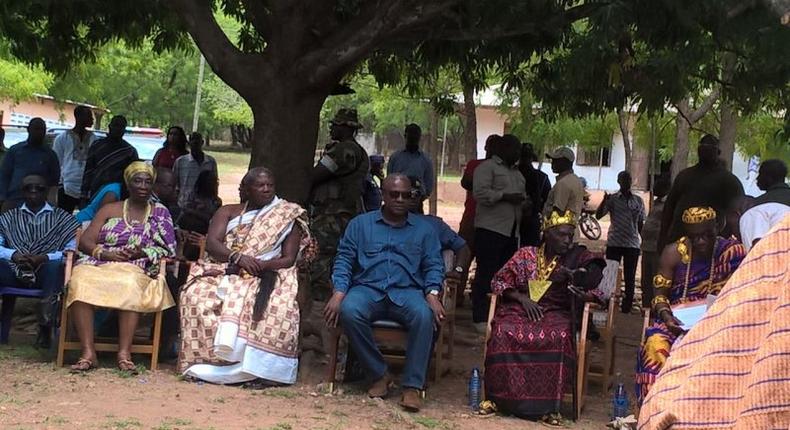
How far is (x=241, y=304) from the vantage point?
706 centimetres

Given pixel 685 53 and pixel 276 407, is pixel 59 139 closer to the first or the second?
pixel 276 407

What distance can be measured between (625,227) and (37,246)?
20.3 feet

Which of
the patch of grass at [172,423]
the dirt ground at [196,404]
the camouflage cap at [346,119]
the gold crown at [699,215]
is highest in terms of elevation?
the camouflage cap at [346,119]

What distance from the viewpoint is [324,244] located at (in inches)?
387

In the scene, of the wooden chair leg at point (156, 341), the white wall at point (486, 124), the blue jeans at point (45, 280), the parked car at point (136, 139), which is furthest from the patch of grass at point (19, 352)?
the white wall at point (486, 124)

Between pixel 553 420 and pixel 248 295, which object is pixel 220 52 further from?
pixel 553 420

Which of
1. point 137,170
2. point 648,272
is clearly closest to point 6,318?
point 137,170

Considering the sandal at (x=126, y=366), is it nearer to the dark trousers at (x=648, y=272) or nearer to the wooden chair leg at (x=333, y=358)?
the wooden chair leg at (x=333, y=358)

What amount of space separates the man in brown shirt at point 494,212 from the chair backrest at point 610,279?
1366 mm

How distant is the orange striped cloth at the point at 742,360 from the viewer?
1.98 meters

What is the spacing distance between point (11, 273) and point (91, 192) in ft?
6.62

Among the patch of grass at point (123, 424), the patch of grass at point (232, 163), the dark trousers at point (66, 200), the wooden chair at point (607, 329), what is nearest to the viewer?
the patch of grass at point (123, 424)

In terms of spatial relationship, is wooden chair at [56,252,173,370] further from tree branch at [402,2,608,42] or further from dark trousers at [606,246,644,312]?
dark trousers at [606,246,644,312]

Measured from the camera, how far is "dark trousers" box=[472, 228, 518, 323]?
359 inches
